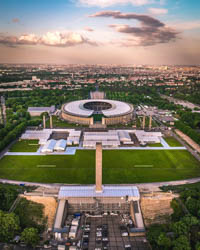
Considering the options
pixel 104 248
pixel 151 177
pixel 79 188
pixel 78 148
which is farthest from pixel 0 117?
pixel 104 248

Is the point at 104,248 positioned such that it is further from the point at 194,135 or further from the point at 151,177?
the point at 194,135

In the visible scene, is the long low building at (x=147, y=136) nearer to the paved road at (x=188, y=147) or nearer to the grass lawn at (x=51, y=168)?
the paved road at (x=188, y=147)

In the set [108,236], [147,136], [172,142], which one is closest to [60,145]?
[147,136]

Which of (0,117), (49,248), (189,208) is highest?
(0,117)

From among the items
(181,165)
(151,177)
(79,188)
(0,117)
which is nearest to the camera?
(79,188)

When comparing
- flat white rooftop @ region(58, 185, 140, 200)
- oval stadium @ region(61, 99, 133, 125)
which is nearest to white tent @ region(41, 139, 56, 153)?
flat white rooftop @ region(58, 185, 140, 200)

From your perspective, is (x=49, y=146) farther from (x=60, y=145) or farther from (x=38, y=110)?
(x=38, y=110)
